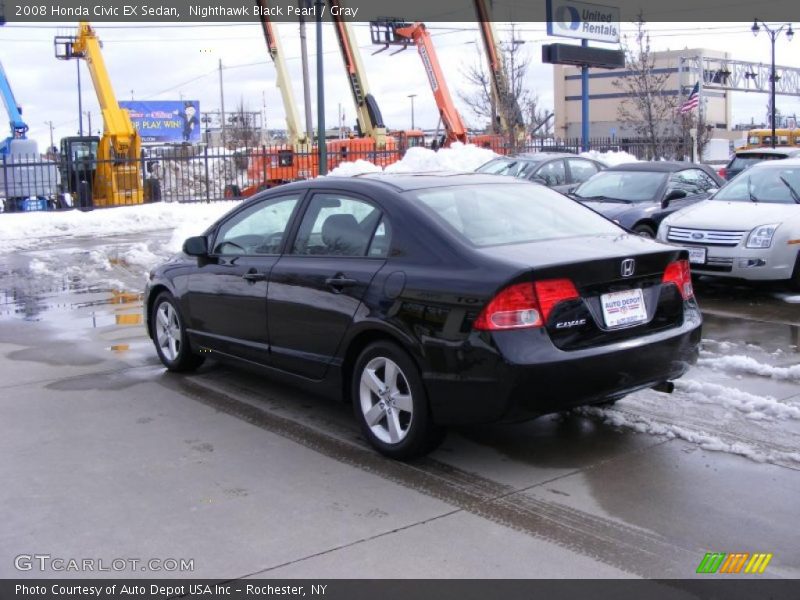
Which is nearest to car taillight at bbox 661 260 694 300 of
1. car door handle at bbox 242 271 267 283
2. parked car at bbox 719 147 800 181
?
car door handle at bbox 242 271 267 283

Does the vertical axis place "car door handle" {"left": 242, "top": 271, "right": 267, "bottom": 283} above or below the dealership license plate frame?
above

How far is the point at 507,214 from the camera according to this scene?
18.2ft

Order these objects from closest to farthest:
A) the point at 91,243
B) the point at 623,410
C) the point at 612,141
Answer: the point at 623,410
the point at 91,243
the point at 612,141

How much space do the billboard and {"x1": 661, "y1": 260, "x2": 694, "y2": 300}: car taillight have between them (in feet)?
288

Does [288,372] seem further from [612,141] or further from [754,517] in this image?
[612,141]

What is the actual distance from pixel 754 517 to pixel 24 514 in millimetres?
3615

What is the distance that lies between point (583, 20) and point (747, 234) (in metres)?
21.4

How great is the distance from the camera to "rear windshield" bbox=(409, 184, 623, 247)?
525 centimetres

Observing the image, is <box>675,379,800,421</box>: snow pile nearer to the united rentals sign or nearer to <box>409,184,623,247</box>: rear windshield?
<box>409,184,623,247</box>: rear windshield

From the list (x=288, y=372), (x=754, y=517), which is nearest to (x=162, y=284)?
(x=288, y=372)

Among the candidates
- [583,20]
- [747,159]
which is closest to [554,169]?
[747,159]

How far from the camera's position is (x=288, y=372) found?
5.88 meters

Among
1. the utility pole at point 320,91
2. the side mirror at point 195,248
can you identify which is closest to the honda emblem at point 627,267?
the side mirror at point 195,248

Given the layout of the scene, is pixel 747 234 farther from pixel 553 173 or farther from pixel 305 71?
pixel 305 71
